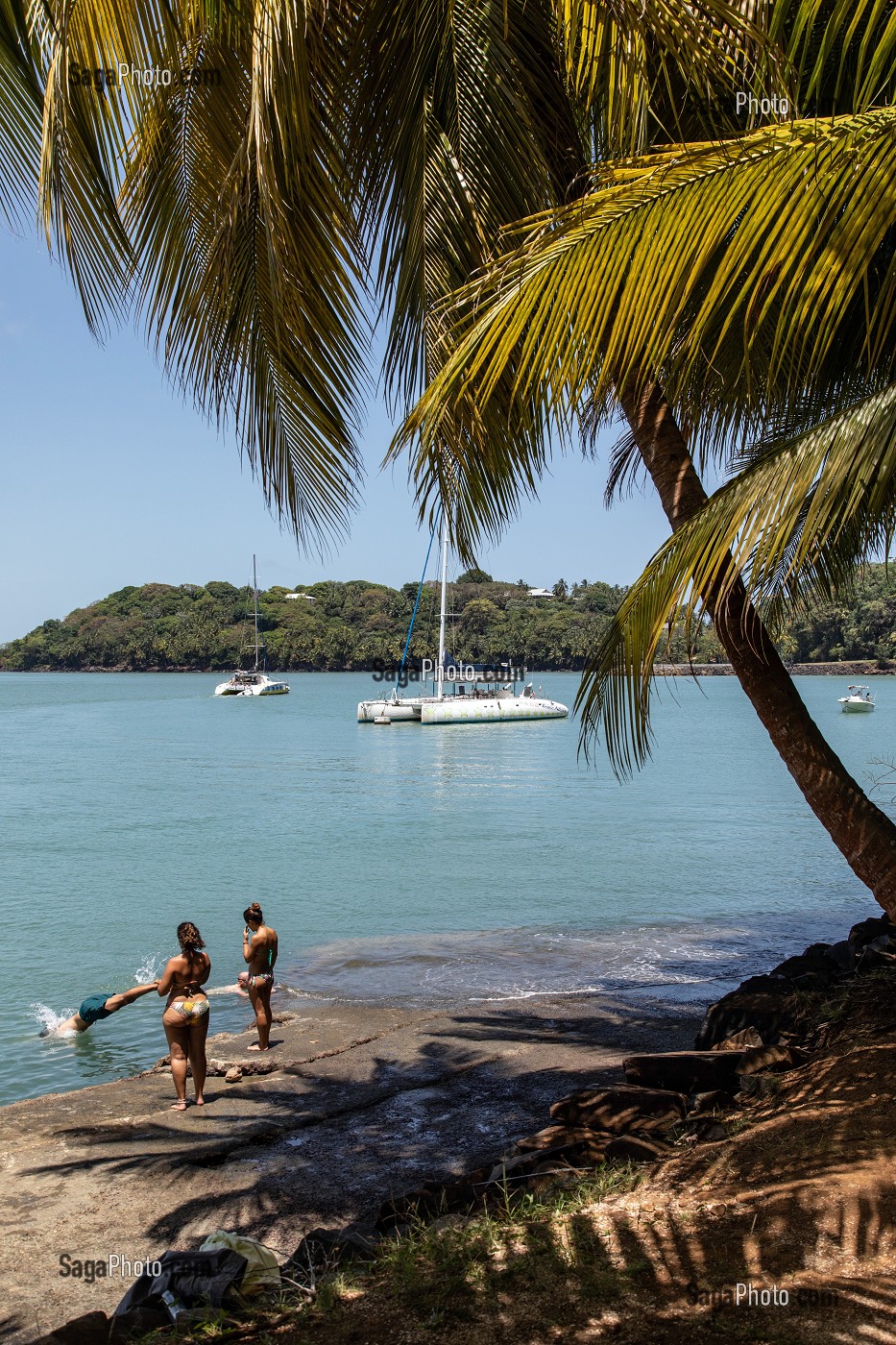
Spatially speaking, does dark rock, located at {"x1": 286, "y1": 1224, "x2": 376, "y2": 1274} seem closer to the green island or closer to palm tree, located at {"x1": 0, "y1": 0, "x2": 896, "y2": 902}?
palm tree, located at {"x1": 0, "y1": 0, "x2": 896, "y2": 902}

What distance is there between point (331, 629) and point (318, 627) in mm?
1969

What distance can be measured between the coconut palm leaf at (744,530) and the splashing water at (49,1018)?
949 centimetres

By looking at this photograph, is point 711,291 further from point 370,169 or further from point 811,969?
point 811,969

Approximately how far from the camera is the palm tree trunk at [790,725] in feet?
18.3

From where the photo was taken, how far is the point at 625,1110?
21.4 ft

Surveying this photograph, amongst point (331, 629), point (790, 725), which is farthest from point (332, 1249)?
point (331, 629)

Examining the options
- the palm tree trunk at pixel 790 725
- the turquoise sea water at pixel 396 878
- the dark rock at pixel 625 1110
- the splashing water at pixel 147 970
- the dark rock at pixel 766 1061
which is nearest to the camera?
the palm tree trunk at pixel 790 725

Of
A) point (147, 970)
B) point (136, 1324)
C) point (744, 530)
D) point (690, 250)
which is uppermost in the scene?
point (690, 250)

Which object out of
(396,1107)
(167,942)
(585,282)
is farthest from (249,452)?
(167,942)

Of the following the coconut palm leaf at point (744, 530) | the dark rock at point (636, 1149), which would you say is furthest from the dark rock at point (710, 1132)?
the coconut palm leaf at point (744, 530)

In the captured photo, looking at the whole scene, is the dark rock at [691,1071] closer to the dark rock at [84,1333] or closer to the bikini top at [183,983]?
the bikini top at [183,983]

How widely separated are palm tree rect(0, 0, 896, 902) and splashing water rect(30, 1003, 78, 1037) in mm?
9324

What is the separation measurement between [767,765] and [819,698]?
232 feet

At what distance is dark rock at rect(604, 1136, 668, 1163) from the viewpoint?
5426mm
